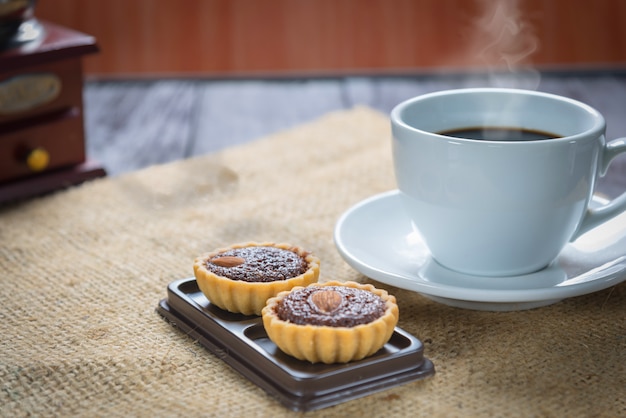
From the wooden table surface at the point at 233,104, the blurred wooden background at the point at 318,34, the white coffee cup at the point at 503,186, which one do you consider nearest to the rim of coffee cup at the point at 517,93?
the white coffee cup at the point at 503,186

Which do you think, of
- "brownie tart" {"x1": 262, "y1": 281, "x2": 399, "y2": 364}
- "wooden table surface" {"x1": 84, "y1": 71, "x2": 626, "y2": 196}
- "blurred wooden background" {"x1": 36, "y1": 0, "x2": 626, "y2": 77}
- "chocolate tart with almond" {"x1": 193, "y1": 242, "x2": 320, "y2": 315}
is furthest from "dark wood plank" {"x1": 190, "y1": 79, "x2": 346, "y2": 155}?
"brownie tart" {"x1": 262, "y1": 281, "x2": 399, "y2": 364}

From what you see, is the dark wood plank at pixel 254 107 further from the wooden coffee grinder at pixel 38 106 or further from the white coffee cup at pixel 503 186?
the white coffee cup at pixel 503 186

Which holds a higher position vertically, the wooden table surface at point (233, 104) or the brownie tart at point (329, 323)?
the brownie tart at point (329, 323)

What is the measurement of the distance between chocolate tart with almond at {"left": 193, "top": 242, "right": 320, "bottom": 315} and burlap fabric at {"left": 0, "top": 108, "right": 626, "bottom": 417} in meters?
0.06

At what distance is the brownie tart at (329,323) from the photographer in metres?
0.85

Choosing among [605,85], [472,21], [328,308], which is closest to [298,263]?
[328,308]

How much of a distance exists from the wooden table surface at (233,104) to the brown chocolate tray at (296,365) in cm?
→ 82

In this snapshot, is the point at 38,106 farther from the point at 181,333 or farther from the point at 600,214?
the point at 600,214

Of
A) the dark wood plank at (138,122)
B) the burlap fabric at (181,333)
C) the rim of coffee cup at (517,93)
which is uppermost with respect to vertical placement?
the rim of coffee cup at (517,93)

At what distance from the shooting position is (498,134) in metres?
1.14

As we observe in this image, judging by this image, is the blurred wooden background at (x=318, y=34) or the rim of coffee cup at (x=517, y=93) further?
the blurred wooden background at (x=318, y=34)

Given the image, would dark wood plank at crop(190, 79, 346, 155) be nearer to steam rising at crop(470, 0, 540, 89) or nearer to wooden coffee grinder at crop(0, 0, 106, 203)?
wooden coffee grinder at crop(0, 0, 106, 203)

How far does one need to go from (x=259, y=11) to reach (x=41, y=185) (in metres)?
1.07

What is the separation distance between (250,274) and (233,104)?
122 centimetres
